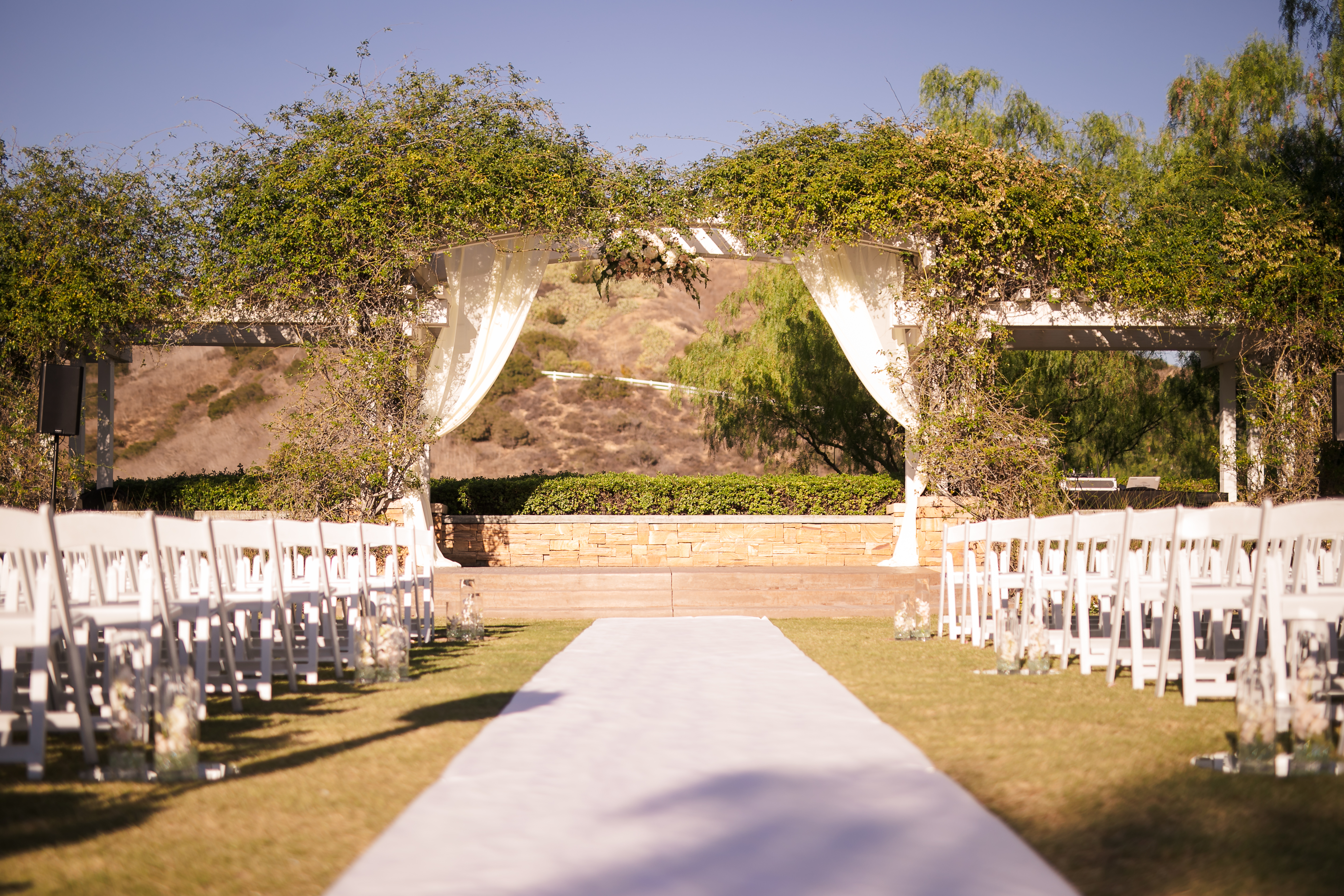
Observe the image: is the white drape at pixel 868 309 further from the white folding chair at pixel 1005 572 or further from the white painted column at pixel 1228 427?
the white painted column at pixel 1228 427

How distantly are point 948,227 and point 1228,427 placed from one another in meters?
4.64

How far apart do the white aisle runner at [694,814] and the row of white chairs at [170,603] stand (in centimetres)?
129

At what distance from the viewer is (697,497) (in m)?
12.3

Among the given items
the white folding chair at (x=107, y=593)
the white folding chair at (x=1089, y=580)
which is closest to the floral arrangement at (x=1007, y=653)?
the white folding chair at (x=1089, y=580)

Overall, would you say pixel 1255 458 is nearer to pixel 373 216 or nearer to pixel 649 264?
pixel 649 264

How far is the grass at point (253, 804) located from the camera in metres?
2.39

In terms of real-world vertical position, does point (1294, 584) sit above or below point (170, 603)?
below

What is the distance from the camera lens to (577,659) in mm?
6203

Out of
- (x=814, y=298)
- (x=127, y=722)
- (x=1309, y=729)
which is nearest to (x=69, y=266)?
(x=814, y=298)

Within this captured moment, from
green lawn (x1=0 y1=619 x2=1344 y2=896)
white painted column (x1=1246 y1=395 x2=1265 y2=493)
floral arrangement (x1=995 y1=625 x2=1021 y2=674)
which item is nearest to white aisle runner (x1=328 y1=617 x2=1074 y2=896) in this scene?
green lawn (x1=0 y1=619 x2=1344 y2=896)

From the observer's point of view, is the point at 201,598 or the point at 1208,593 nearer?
the point at 1208,593

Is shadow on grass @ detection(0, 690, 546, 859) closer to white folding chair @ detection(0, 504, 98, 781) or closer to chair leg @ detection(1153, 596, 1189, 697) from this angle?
white folding chair @ detection(0, 504, 98, 781)

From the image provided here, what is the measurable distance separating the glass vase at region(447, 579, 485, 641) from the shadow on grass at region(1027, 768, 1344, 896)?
509cm

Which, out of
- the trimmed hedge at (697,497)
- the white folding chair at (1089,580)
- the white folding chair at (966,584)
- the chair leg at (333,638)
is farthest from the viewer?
the trimmed hedge at (697,497)
